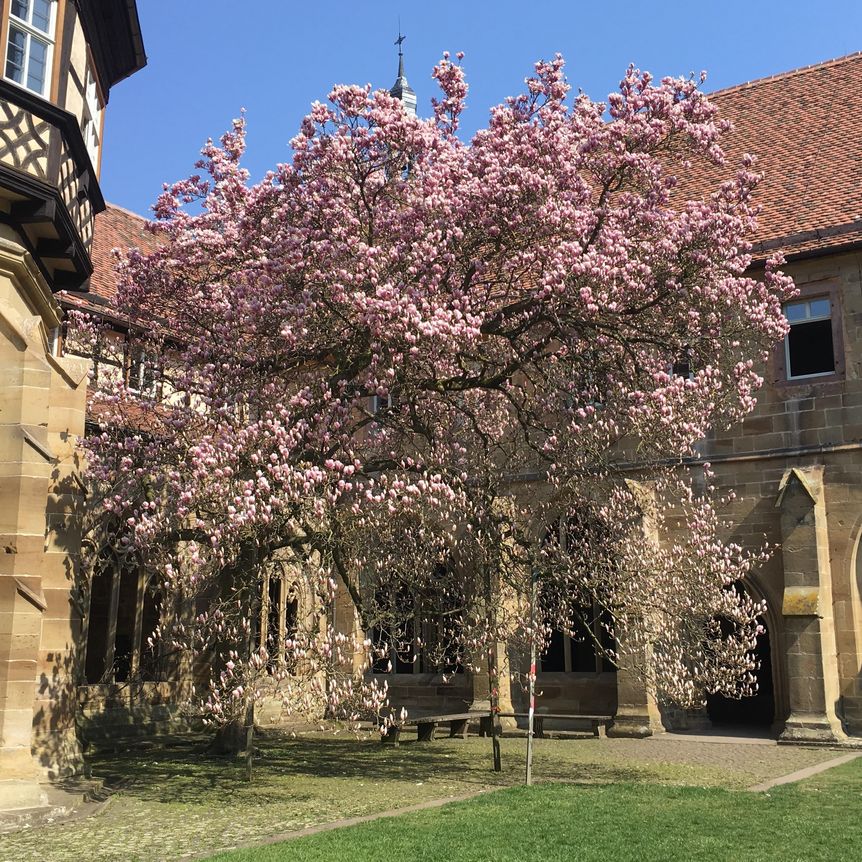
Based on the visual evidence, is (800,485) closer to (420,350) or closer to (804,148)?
(804,148)

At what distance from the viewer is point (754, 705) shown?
21.5 m

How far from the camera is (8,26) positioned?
1207cm

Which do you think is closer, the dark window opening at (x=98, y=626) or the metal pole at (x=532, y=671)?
the metal pole at (x=532, y=671)

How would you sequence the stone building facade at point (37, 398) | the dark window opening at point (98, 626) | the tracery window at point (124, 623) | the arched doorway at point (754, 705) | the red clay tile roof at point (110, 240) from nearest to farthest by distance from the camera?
1. the stone building facade at point (37, 398)
2. the tracery window at point (124, 623)
3. the dark window opening at point (98, 626)
4. the red clay tile roof at point (110, 240)
5. the arched doorway at point (754, 705)

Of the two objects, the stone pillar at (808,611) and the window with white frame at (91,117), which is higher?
the window with white frame at (91,117)

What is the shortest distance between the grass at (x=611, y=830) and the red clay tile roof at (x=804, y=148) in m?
10.5

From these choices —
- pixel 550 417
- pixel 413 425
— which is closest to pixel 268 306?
pixel 413 425

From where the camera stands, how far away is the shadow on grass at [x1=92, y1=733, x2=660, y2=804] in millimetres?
11477

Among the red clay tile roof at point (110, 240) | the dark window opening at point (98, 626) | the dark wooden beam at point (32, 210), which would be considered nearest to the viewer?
the dark wooden beam at point (32, 210)

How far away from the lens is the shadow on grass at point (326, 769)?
1148cm

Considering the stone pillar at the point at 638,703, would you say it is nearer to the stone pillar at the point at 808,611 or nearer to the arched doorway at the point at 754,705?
the stone pillar at the point at 808,611

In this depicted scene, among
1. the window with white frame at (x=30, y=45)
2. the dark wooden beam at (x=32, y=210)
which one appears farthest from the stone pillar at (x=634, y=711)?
the window with white frame at (x=30, y=45)

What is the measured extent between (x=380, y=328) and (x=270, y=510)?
231 cm

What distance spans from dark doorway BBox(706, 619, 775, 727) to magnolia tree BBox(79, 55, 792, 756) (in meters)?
7.24
